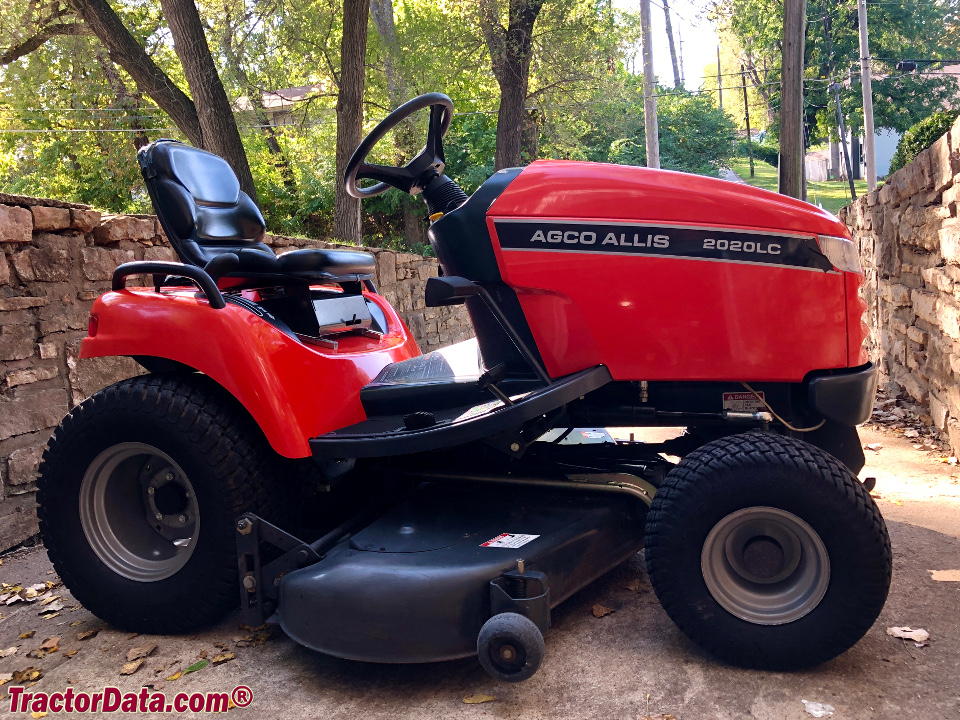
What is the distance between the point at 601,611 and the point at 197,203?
2.16m

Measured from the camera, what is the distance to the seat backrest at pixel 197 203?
3.12 metres

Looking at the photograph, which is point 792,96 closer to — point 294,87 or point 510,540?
point 510,540

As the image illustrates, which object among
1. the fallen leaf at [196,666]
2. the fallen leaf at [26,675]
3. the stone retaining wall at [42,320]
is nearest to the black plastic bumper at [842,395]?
the fallen leaf at [196,666]

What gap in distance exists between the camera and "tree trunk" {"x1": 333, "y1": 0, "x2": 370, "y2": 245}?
10.4m

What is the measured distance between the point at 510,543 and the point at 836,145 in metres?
42.5

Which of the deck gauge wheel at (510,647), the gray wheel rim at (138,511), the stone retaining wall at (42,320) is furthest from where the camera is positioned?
the stone retaining wall at (42,320)

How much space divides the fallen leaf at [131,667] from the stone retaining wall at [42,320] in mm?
1682

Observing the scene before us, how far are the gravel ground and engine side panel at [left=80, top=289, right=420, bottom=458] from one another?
2.30ft

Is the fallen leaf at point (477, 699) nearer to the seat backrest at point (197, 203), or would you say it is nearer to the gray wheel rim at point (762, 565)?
the gray wheel rim at point (762, 565)

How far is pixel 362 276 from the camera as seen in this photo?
11.9 ft

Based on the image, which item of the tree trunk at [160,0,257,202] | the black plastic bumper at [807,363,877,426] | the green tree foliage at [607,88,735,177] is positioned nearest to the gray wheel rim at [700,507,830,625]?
the black plastic bumper at [807,363,877,426]

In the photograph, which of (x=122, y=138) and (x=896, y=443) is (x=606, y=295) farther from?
(x=122, y=138)

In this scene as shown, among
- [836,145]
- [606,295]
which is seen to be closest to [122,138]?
[606,295]

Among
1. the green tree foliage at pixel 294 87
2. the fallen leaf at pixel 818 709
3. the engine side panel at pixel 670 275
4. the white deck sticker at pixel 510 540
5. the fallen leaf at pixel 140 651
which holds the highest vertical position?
the green tree foliage at pixel 294 87
